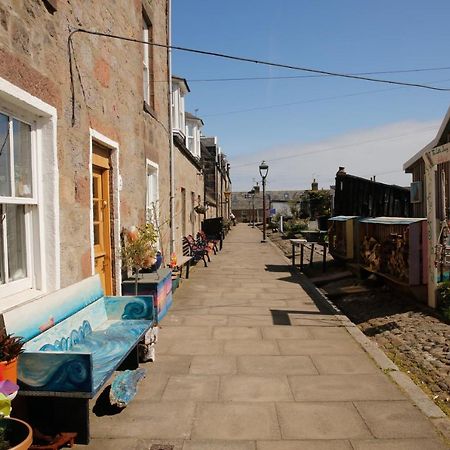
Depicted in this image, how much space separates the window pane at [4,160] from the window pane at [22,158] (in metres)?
0.14

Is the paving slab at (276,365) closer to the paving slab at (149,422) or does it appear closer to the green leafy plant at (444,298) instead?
the paving slab at (149,422)

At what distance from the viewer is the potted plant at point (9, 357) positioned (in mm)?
2775

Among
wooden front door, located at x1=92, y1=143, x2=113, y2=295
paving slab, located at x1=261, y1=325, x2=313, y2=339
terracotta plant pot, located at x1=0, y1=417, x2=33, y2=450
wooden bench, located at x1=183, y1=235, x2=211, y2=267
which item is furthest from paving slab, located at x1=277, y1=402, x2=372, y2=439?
wooden bench, located at x1=183, y1=235, x2=211, y2=267

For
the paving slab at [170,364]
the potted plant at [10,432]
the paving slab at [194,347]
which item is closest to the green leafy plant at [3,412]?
the potted plant at [10,432]

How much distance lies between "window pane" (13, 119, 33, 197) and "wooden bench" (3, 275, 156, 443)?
3.23 ft

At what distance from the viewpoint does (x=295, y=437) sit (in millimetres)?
3369

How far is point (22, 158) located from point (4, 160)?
1.12 feet

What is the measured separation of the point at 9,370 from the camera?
282 cm

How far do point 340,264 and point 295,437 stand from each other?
10762 mm

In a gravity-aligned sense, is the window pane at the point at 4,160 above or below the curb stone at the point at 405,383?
above

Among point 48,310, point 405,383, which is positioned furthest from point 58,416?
point 405,383

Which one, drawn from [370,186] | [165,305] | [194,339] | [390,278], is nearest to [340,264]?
[370,186]

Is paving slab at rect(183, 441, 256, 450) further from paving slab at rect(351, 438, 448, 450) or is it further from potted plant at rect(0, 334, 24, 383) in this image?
potted plant at rect(0, 334, 24, 383)

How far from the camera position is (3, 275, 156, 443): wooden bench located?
10.2ft
